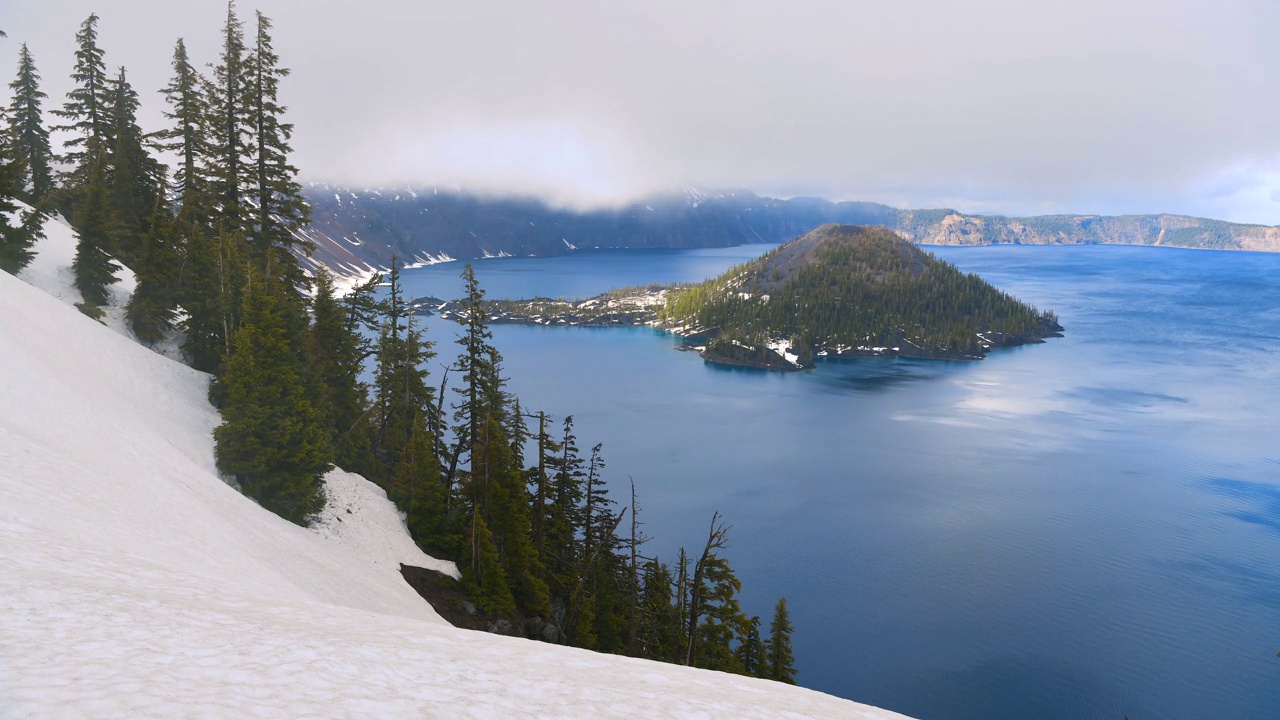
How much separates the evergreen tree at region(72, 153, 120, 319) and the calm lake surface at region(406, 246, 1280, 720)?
43505mm

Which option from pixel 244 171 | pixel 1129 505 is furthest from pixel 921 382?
pixel 244 171

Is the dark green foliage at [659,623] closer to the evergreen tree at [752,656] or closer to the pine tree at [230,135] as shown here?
the evergreen tree at [752,656]

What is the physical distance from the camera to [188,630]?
8023mm

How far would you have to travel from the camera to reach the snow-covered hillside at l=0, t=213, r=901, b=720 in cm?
657

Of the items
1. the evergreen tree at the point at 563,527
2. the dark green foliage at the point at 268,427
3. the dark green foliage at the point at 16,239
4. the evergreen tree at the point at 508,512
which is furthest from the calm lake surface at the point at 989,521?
the dark green foliage at the point at 16,239

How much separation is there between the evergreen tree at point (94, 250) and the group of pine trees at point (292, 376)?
0.25ft

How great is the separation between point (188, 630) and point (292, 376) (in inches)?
881

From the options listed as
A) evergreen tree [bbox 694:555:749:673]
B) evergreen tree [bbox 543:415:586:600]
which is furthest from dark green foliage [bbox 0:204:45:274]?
evergreen tree [bbox 694:555:749:673]

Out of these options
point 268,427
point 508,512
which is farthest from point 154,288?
point 508,512

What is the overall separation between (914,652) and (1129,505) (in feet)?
145

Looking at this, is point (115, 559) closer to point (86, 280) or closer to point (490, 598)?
point (490, 598)

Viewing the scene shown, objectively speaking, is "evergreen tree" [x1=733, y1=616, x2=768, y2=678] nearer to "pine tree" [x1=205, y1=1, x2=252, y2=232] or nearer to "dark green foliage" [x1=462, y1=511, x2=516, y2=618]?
"dark green foliage" [x1=462, y1=511, x2=516, y2=618]

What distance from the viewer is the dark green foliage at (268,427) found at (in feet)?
85.6

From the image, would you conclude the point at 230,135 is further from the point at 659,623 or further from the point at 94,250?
the point at 659,623
